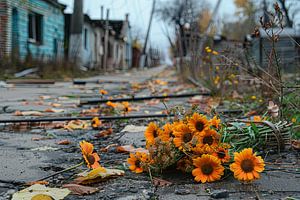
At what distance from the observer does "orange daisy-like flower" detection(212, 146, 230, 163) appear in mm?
1472

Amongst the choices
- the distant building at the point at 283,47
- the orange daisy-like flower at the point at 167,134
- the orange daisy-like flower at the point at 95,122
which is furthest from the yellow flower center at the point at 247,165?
the orange daisy-like flower at the point at 95,122

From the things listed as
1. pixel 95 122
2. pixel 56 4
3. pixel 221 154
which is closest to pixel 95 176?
pixel 221 154

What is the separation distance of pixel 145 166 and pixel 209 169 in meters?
0.22

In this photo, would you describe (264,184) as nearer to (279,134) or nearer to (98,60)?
(279,134)

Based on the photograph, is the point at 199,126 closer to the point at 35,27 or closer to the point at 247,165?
the point at 247,165

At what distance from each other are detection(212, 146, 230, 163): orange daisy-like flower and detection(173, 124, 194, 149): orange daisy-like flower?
10 cm

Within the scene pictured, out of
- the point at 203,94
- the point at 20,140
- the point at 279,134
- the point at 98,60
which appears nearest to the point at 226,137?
the point at 279,134

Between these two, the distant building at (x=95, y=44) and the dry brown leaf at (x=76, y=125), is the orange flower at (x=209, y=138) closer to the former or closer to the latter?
the dry brown leaf at (x=76, y=125)

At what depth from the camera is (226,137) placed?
69.2 inches

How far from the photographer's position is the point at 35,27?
1647cm

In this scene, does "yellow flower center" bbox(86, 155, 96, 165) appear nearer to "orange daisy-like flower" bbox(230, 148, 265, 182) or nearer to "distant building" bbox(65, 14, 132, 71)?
"orange daisy-like flower" bbox(230, 148, 265, 182)

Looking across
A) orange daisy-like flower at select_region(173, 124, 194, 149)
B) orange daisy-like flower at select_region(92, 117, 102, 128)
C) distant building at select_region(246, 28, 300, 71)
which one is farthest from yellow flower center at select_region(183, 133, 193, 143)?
orange daisy-like flower at select_region(92, 117, 102, 128)

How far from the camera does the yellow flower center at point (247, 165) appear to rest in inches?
52.6

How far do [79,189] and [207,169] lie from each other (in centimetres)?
42
